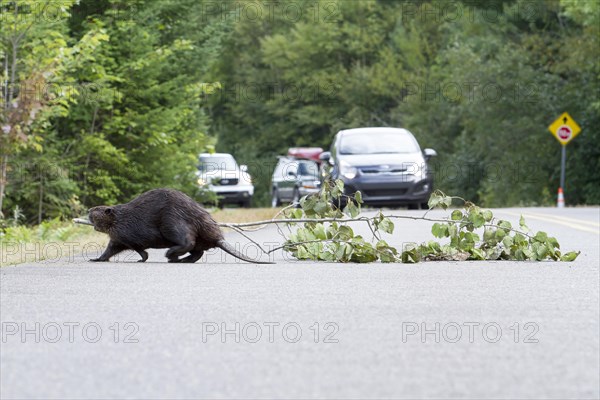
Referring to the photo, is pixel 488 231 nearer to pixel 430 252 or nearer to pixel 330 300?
pixel 430 252

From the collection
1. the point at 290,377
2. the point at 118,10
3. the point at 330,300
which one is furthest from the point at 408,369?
the point at 118,10

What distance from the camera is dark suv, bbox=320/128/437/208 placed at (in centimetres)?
2841

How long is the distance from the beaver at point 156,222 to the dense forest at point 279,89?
7295mm

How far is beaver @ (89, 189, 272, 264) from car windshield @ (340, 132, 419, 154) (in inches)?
652

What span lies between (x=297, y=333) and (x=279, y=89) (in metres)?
76.0

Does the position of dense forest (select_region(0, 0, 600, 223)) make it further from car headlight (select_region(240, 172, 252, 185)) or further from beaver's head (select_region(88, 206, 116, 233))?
beaver's head (select_region(88, 206, 116, 233))

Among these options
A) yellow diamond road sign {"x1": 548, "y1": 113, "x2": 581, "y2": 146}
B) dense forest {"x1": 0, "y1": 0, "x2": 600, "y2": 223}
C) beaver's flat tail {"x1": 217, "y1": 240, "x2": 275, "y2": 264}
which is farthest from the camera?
yellow diamond road sign {"x1": 548, "y1": 113, "x2": 581, "y2": 146}

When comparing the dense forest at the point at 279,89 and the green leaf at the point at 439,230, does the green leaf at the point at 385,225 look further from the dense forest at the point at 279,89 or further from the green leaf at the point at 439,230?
the dense forest at the point at 279,89

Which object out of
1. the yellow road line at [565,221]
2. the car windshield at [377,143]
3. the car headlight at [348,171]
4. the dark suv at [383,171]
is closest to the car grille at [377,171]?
the dark suv at [383,171]

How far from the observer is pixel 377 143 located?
29.8 m

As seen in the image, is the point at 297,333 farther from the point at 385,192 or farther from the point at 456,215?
the point at 385,192

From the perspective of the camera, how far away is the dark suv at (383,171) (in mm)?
28406

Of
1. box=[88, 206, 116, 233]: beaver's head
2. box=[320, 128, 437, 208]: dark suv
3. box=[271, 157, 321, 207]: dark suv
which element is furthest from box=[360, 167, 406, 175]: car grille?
box=[271, 157, 321, 207]: dark suv

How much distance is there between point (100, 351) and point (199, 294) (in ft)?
9.26
